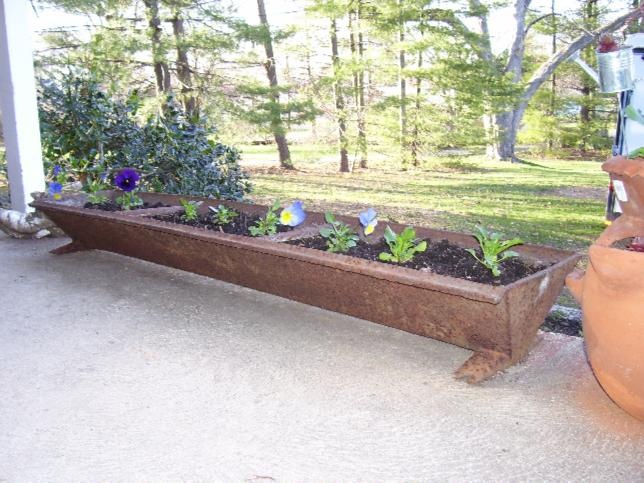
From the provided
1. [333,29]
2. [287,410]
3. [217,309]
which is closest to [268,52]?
[333,29]

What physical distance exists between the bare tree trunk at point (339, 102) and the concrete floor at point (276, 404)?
8.74 meters

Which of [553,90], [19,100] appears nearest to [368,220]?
[19,100]

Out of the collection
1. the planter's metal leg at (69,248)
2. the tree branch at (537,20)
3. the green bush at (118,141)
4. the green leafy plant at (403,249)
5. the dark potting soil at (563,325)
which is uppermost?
the tree branch at (537,20)

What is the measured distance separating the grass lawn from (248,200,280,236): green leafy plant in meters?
3.12

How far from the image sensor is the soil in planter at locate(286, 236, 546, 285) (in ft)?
6.25

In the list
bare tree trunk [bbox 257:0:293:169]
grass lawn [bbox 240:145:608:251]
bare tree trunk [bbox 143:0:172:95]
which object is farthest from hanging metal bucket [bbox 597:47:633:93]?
bare tree trunk [bbox 143:0:172:95]

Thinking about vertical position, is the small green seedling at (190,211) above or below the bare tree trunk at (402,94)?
below

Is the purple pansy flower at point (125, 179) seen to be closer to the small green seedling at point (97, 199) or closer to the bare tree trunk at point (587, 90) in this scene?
the small green seedling at point (97, 199)

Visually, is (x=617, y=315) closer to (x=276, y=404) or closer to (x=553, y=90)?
(x=276, y=404)

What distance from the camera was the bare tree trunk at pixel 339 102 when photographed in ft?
34.8

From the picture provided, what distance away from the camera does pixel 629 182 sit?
4.98ft

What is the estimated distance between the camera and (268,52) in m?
11.2

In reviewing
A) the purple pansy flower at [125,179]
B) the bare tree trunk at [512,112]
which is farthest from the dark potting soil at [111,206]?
the bare tree trunk at [512,112]

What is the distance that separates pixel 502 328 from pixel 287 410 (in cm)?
71
